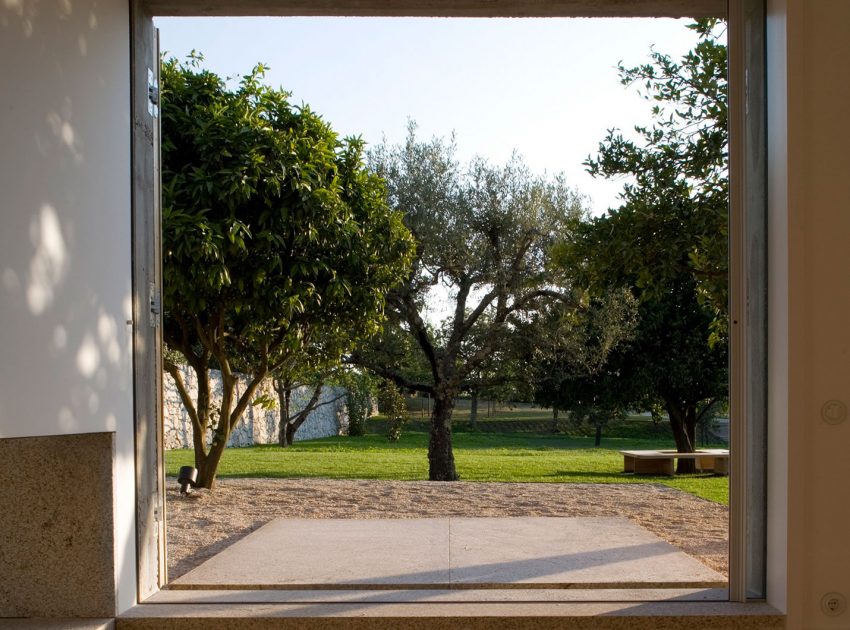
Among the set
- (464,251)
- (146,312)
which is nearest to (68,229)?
(146,312)

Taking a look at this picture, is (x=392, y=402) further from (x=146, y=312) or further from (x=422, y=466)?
(x=146, y=312)

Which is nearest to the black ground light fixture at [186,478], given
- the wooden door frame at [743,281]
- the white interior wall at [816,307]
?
the wooden door frame at [743,281]

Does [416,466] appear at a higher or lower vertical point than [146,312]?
lower

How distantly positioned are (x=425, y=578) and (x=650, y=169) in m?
3.72

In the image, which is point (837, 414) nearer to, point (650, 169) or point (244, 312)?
point (650, 169)

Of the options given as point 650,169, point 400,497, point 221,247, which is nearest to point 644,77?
point 650,169

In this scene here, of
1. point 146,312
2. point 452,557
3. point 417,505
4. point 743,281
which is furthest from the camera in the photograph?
point 417,505

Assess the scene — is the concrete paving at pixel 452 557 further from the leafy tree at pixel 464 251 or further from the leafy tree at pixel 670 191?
the leafy tree at pixel 464 251

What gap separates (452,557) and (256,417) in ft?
38.5

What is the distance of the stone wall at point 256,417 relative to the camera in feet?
42.0

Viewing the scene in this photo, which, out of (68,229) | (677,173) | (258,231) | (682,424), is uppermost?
(677,173)

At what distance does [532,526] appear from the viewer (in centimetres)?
511

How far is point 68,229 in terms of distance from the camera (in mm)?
2557

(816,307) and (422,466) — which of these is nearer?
(816,307)
